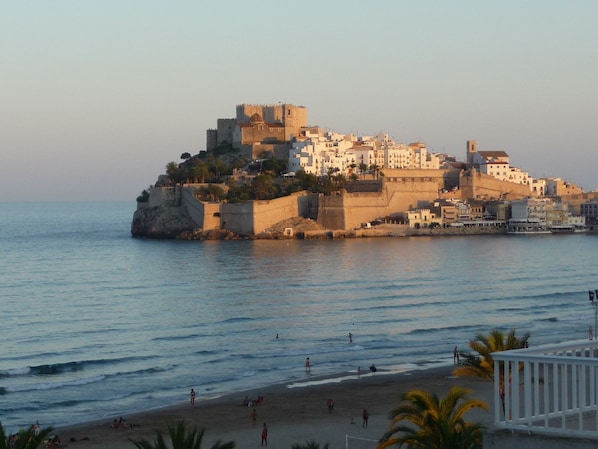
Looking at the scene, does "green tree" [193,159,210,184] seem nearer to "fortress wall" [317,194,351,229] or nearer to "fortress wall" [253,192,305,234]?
"fortress wall" [253,192,305,234]

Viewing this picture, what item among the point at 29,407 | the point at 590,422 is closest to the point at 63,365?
the point at 29,407

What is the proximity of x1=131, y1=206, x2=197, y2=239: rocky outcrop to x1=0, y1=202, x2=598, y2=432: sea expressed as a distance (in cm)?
1111

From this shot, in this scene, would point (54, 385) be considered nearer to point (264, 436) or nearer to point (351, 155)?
point (264, 436)

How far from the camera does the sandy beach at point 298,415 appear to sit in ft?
54.7

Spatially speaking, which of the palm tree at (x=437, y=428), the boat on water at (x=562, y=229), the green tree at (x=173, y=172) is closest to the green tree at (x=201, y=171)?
the green tree at (x=173, y=172)

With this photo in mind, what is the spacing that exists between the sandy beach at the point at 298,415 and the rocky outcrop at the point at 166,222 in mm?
50860

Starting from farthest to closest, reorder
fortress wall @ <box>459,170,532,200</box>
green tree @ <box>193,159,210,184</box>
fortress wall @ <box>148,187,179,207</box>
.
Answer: fortress wall @ <box>459,170,532,200</box> < green tree @ <box>193,159,210,184</box> < fortress wall @ <box>148,187,179,207</box>

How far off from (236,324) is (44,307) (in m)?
8.70

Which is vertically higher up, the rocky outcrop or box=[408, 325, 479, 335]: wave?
the rocky outcrop

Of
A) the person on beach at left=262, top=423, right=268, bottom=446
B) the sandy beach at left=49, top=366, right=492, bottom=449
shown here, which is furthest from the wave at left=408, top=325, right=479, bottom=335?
the person on beach at left=262, top=423, right=268, bottom=446

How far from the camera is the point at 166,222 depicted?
73750 mm

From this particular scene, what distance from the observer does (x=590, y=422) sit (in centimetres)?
523

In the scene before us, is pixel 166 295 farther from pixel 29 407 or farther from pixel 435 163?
pixel 435 163

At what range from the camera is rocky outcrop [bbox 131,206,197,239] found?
7262cm
